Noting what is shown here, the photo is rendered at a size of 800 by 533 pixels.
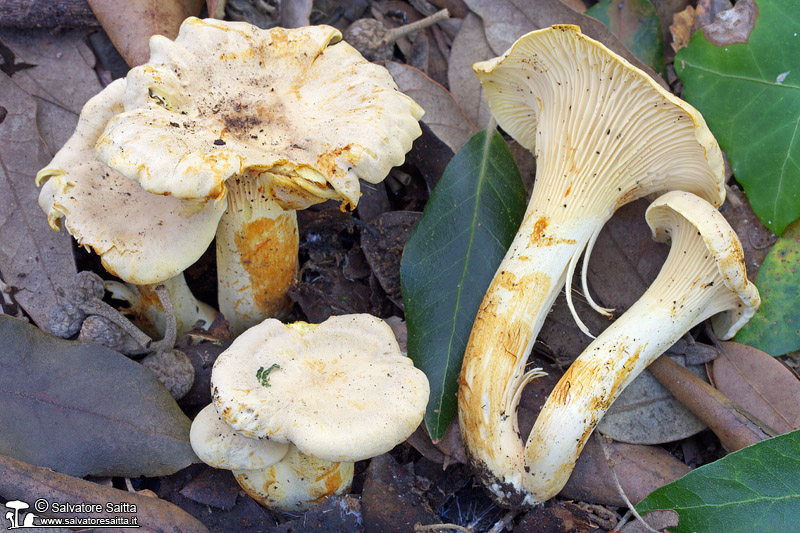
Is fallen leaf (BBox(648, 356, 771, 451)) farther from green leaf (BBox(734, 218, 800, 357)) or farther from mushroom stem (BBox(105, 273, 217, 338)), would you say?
mushroom stem (BBox(105, 273, 217, 338))

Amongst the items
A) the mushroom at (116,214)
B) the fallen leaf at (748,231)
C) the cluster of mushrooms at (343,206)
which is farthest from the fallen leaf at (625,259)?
the mushroom at (116,214)

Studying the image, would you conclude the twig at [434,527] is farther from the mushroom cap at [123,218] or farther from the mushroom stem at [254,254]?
the mushroom cap at [123,218]

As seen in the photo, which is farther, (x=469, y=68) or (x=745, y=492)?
(x=469, y=68)

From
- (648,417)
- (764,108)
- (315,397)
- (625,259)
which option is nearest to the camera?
(315,397)

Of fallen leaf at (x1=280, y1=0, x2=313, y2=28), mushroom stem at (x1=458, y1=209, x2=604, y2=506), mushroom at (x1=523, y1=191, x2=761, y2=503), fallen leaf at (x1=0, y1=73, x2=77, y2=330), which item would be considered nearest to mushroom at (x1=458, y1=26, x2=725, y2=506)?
mushroom stem at (x1=458, y1=209, x2=604, y2=506)

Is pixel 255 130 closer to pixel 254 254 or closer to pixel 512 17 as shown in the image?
pixel 254 254

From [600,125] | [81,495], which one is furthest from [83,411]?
[600,125]
